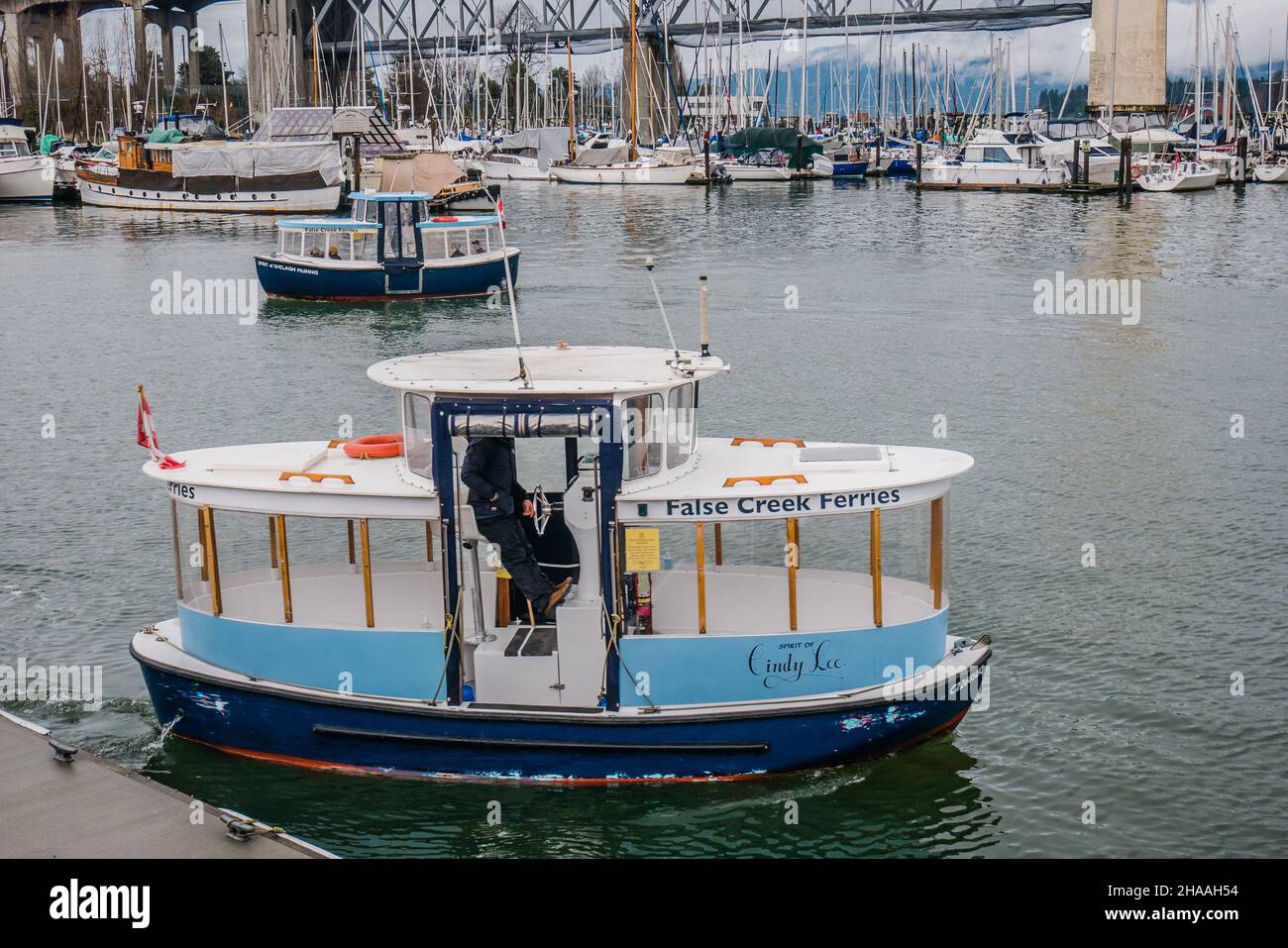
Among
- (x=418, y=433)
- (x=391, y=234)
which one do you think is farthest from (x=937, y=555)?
(x=391, y=234)

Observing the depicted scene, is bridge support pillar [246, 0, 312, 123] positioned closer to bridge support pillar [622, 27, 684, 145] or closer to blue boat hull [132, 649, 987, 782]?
bridge support pillar [622, 27, 684, 145]

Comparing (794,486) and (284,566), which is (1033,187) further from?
(284,566)

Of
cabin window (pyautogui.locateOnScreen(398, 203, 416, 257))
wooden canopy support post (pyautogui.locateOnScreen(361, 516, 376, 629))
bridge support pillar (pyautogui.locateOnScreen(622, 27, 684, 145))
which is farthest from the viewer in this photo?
bridge support pillar (pyautogui.locateOnScreen(622, 27, 684, 145))

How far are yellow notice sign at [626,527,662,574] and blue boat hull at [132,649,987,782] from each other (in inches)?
45.7

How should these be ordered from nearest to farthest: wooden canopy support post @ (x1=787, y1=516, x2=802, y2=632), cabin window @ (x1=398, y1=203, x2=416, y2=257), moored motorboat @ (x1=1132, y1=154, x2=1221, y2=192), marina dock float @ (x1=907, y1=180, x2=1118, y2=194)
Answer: wooden canopy support post @ (x1=787, y1=516, x2=802, y2=632) → cabin window @ (x1=398, y1=203, x2=416, y2=257) → moored motorboat @ (x1=1132, y1=154, x2=1221, y2=192) → marina dock float @ (x1=907, y1=180, x2=1118, y2=194)

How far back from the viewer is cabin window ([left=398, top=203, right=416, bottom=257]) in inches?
1598

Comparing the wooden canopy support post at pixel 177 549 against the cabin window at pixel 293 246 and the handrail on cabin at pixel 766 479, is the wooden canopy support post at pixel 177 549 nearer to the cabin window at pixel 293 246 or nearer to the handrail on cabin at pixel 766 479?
the handrail on cabin at pixel 766 479

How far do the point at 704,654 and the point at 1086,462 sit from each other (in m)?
13.3

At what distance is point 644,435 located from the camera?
37.0ft

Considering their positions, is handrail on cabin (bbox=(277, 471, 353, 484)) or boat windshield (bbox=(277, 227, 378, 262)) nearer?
handrail on cabin (bbox=(277, 471, 353, 484))

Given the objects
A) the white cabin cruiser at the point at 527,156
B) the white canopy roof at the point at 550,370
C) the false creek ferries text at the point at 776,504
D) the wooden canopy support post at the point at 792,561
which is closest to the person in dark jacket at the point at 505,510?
the white canopy roof at the point at 550,370

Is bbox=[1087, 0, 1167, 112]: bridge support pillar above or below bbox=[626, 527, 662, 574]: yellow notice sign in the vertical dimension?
above

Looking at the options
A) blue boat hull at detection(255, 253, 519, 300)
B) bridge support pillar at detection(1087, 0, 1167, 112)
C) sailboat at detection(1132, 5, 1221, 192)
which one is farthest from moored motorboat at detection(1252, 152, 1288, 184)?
blue boat hull at detection(255, 253, 519, 300)
